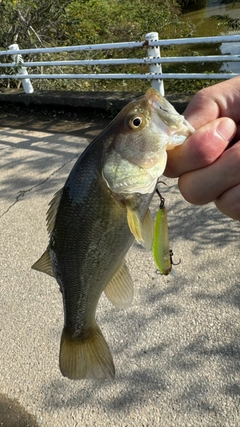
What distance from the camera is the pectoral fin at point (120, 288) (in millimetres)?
1688

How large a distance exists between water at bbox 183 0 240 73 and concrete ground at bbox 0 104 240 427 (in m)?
7.63

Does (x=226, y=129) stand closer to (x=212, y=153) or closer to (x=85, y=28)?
(x=212, y=153)

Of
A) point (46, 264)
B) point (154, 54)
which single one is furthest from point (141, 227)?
point (154, 54)

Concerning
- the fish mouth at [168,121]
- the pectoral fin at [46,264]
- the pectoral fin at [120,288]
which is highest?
the fish mouth at [168,121]

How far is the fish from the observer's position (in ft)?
4.46

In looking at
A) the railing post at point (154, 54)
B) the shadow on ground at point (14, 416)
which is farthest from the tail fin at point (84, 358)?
the railing post at point (154, 54)

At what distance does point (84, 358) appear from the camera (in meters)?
1.73

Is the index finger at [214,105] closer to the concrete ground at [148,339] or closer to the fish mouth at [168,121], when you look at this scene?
the fish mouth at [168,121]

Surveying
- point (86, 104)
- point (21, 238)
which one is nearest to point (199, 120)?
point (21, 238)

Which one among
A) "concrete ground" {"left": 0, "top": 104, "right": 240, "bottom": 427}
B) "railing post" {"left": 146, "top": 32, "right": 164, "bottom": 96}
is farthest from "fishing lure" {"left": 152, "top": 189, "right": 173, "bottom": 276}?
"railing post" {"left": 146, "top": 32, "right": 164, "bottom": 96}

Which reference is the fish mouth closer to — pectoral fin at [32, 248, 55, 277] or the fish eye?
the fish eye

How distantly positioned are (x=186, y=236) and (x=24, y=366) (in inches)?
73.3

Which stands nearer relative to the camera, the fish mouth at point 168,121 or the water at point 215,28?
the fish mouth at point 168,121

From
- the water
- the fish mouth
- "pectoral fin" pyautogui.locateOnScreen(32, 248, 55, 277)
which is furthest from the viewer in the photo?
the water
